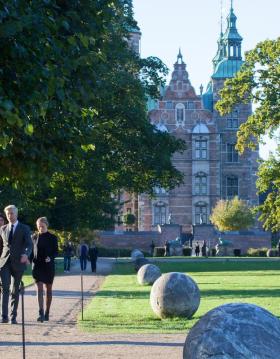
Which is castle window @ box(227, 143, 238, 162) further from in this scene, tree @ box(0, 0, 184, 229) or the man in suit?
tree @ box(0, 0, 184, 229)

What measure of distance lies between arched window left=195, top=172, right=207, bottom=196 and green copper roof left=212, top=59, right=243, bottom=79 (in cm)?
1116

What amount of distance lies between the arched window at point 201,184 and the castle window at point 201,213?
3.91 ft

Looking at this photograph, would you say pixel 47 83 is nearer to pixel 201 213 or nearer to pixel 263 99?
pixel 263 99

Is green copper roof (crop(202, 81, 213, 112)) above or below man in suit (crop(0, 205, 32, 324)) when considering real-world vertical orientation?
above

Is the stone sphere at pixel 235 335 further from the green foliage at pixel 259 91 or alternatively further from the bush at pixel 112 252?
Result: the bush at pixel 112 252

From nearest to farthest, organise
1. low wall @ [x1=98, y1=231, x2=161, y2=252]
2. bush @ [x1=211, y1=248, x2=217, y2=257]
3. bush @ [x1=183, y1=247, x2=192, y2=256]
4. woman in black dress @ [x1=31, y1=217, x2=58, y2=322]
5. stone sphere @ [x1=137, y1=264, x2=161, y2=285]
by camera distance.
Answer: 1. woman in black dress @ [x1=31, y1=217, x2=58, y2=322]
2. stone sphere @ [x1=137, y1=264, x2=161, y2=285]
3. bush @ [x1=183, y1=247, x2=192, y2=256]
4. bush @ [x1=211, y1=248, x2=217, y2=257]
5. low wall @ [x1=98, y1=231, x2=161, y2=252]

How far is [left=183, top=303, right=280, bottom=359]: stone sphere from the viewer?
28.5ft

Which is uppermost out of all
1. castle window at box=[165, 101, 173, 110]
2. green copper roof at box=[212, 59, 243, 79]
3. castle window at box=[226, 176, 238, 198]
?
green copper roof at box=[212, 59, 243, 79]

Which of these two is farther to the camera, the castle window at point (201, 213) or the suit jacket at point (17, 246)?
the castle window at point (201, 213)

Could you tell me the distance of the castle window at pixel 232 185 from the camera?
317ft

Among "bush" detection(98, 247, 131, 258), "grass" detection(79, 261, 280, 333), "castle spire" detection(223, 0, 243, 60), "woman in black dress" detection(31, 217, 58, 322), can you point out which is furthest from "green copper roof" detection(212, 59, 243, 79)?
"woman in black dress" detection(31, 217, 58, 322)

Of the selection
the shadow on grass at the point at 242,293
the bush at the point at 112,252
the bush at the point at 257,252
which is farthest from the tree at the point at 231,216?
the shadow on grass at the point at 242,293

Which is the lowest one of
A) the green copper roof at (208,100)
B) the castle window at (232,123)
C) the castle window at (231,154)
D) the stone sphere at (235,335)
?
the stone sphere at (235,335)

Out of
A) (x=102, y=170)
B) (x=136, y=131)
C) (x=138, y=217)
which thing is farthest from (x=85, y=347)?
(x=138, y=217)
